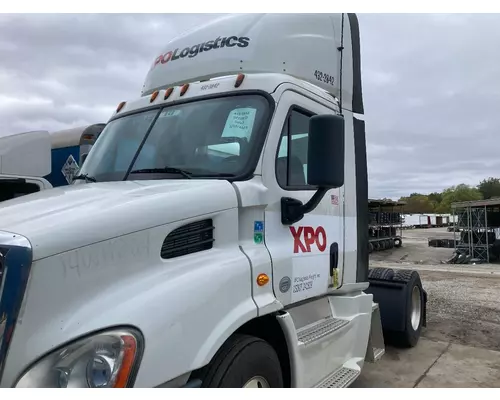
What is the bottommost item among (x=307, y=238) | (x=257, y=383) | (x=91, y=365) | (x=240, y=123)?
(x=257, y=383)

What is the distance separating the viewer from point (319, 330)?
3.70m

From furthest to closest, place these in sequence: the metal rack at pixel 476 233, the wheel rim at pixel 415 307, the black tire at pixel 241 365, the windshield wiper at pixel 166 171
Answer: the metal rack at pixel 476 233
the wheel rim at pixel 415 307
the windshield wiper at pixel 166 171
the black tire at pixel 241 365

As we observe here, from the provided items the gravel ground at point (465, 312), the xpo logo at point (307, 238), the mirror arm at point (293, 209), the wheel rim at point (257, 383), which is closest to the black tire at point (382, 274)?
the gravel ground at point (465, 312)

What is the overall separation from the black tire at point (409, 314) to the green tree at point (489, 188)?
53175 mm

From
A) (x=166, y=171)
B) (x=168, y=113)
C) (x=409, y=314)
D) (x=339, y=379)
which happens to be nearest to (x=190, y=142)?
(x=166, y=171)

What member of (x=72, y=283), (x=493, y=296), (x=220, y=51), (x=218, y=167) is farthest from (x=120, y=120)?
(x=493, y=296)

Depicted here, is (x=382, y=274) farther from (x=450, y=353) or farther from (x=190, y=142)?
(x=190, y=142)

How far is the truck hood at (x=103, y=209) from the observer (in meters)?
2.19

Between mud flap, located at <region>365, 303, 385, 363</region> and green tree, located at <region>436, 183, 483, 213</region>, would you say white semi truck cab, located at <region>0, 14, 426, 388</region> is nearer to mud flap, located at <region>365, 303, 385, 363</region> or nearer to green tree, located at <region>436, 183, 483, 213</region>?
mud flap, located at <region>365, 303, 385, 363</region>

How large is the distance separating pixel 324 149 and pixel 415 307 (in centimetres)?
433

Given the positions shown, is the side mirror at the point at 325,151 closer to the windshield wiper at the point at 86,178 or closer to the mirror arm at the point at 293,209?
the mirror arm at the point at 293,209

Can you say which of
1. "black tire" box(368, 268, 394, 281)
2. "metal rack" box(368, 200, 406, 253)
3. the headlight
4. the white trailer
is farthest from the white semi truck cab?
"metal rack" box(368, 200, 406, 253)

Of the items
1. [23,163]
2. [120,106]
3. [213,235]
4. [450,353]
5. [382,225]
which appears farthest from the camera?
[382,225]

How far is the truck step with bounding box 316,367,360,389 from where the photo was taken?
3.58m
